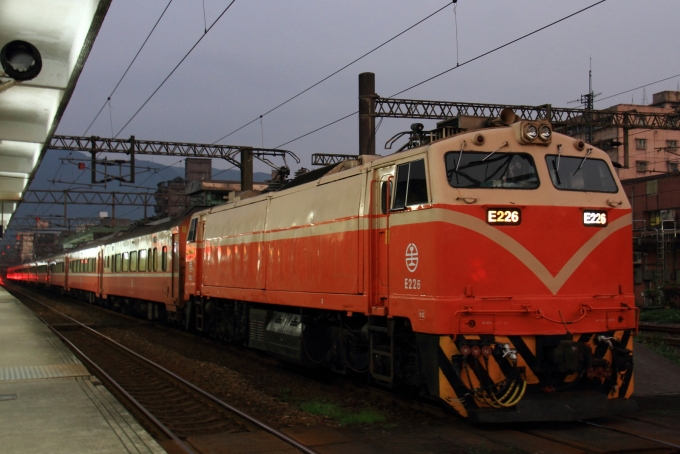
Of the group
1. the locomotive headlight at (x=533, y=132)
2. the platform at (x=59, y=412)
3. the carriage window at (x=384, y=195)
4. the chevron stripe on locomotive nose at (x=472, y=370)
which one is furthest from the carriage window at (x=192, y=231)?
the chevron stripe on locomotive nose at (x=472, y=370)

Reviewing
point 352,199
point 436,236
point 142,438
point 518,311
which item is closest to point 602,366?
point 518,311

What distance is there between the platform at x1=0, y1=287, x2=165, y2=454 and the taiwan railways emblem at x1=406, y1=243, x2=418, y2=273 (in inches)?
141

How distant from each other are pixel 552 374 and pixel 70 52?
1014 centimetres

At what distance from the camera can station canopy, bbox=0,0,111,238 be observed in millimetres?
9055

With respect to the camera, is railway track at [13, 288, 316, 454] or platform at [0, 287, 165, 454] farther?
railway track at [13, 288, 316, 454]

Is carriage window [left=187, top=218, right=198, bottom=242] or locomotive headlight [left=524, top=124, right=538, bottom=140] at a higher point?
locomotive headlight [left=524, top=124, right=538, bottom=140]

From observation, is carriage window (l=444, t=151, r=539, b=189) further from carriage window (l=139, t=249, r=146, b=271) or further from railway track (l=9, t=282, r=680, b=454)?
carriage window (l=139, t=249, r=146, b=271)

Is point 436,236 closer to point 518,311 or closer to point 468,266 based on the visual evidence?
point 468,266


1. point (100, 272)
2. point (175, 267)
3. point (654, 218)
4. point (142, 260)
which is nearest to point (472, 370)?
point (175, 267)

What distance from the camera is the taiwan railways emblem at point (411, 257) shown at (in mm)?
8562

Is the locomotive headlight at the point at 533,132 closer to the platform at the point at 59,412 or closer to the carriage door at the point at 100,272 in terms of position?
the platform at the point at 59,412

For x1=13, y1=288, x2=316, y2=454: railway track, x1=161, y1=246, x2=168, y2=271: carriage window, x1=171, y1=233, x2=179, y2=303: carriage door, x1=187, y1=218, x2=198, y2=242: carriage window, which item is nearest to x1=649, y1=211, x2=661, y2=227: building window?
x1=161, y1=246, x2=168, y2=271: carriage window

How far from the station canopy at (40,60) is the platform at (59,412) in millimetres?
4234

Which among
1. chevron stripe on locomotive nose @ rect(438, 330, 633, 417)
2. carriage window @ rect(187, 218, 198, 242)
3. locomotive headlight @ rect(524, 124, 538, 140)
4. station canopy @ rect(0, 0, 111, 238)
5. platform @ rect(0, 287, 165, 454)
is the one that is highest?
station canopy @ rect(0, 0, 111, 238)
